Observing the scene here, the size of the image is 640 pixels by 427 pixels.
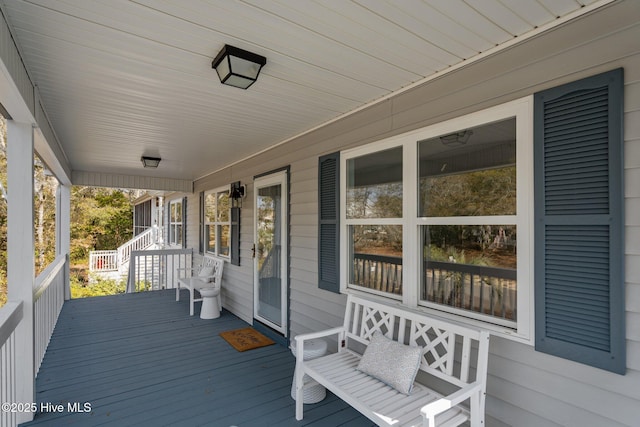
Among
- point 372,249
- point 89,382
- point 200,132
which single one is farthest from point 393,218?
point 89,382

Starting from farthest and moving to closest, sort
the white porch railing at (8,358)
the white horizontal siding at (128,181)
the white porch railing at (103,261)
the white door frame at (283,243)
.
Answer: the white porch railing at (103,261) < the white horizontal siding at (128,181) < the white door frame at (283,243) < the white porch railing at (8,358)

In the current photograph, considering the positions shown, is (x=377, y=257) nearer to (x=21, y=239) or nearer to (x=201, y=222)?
(x=21, y=239)

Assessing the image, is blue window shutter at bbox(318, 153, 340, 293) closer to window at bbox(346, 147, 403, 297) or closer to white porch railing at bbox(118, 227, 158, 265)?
Result: window at bbox(346, 147, 403, 297)

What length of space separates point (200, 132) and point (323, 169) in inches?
60.9

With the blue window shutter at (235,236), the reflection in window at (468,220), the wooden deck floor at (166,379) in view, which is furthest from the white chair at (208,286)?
the reflection in window at (468,220)

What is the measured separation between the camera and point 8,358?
2318 mm

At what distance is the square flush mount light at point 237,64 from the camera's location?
201 cm

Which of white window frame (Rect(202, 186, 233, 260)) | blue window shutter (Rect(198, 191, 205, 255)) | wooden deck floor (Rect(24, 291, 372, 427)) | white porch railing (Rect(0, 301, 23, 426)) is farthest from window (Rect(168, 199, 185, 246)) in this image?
white porch railing (Rect(0, 301, 23, 426))

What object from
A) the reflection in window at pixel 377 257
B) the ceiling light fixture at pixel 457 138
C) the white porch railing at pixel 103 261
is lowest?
the white porch railing at pixel 103 261

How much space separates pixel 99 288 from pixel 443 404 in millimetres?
13927

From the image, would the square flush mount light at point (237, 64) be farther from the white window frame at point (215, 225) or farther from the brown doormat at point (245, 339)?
the white window frame at point (215, 225)

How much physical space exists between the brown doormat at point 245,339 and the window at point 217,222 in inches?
65.0

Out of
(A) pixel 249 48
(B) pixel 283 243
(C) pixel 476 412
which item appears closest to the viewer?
(C) pixel 476 412

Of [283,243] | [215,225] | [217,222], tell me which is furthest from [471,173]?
[215,225]
